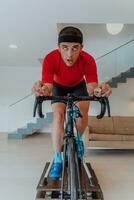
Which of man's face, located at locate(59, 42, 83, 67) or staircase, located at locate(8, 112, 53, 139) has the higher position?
man's face, located at locate(59, 42, 83, 67)

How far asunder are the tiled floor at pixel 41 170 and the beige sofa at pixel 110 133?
8.5 inches

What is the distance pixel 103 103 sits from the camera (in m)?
1.66

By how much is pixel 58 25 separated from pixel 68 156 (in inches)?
163

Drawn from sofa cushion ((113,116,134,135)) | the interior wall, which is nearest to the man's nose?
sofa cushion ((113,116,134,135))

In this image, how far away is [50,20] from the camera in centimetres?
495

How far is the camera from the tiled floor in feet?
8.45

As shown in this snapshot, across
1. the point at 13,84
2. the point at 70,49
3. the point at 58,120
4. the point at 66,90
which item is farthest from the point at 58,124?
the point at 13,84

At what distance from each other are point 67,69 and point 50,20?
10.2 ft

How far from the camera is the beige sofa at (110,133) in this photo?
188 inches

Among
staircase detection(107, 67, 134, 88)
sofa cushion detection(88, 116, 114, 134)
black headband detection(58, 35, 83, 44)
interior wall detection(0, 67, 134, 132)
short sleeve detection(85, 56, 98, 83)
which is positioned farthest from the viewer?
interior wall detection(0, 67, 134, 132)

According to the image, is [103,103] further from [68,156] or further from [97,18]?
[97,18]

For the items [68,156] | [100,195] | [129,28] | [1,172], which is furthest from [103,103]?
[129,28]

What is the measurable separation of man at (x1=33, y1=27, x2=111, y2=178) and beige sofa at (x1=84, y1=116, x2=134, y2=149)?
2.48 metres

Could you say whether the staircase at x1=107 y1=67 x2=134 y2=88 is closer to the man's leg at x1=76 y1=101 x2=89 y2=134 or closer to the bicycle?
the man's leg at x1=76 y1=101 x2=89 y2=134
